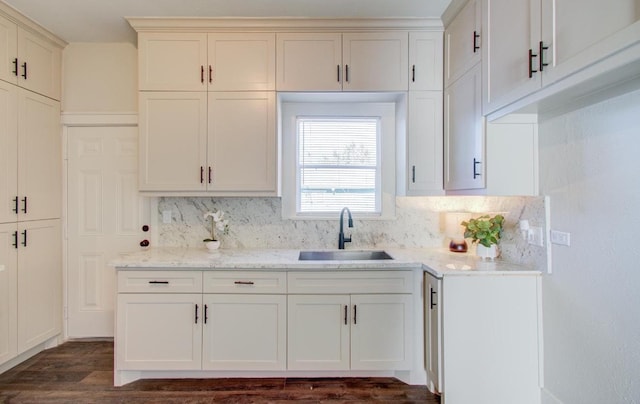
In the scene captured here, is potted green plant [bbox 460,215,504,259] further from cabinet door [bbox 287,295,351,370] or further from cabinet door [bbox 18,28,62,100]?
cabinet door [bbox 18,28,62,100]

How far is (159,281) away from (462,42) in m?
2.65

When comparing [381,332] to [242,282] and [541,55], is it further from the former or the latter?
[541,55]

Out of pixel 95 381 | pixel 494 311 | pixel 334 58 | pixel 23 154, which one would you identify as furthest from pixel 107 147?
pixel 494 311

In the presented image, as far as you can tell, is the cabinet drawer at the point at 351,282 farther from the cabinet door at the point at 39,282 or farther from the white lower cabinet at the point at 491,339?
the cabinet door at the point at 39,282

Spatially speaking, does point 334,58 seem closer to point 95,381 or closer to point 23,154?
point 23,154

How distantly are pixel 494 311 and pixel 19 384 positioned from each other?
10.6 ft

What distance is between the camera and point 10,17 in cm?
235

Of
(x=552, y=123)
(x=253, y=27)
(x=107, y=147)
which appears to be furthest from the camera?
(x=107, y=147)

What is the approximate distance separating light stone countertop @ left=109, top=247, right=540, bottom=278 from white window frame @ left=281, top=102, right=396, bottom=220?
0.52 metres

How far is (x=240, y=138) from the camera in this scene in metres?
2.47

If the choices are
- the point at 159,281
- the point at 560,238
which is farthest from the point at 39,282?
the point at 560,238

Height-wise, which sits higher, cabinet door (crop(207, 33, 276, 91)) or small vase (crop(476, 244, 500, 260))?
cabinet door (crop(207, 33, 276, 91))

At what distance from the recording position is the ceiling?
2264 mm

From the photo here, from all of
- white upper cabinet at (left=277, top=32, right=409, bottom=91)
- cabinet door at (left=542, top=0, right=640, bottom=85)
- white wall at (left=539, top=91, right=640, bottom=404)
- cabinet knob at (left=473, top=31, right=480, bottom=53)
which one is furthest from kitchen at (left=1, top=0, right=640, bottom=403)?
white upper cabinet at (left=277, top=32, right=409, bottom=91)
